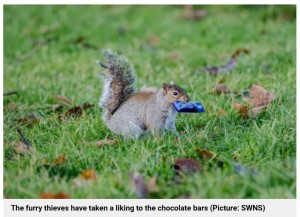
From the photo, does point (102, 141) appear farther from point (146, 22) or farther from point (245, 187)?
point (146, 22)

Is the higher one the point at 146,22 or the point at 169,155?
the point at 146,22

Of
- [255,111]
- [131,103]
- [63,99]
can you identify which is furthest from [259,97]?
[63,99]

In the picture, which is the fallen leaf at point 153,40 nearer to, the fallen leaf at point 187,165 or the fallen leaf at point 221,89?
the fallen leaf at point 221,89

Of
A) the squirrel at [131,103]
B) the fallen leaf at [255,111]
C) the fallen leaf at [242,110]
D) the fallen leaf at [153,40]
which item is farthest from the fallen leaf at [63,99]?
the fallen leaf at [153,40]

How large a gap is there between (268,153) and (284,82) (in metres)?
1.60

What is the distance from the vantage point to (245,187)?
9.46ft

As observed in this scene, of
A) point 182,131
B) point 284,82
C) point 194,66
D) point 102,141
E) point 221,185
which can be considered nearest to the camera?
point 221,185

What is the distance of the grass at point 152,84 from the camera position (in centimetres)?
298

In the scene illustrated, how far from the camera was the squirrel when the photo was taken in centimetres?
364

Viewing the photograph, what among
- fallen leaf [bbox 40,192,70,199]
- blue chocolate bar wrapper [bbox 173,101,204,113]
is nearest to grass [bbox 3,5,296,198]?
fallen leaf [bbox 40,192,70,199]

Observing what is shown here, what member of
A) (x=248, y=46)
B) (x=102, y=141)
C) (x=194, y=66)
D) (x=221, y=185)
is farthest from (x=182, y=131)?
(x=248, y=46)

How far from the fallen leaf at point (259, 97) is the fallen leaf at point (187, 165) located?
1.18 meters

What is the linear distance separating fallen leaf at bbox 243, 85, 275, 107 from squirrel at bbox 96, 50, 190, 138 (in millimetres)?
775
